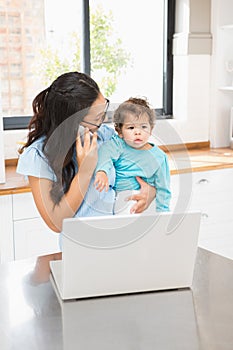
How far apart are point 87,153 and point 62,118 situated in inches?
5.2

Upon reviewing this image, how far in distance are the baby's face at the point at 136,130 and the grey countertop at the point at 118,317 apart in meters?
0.49

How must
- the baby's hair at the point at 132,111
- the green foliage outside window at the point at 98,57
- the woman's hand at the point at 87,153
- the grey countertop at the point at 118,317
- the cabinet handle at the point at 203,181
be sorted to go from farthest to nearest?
1. the green foliage outside window at the point at 98,57
2. the cabinet handle at the point at 203,181
3. the baby's hair at the point at 132,111
4. the woman's hand at the point at 87,153
5. the grey countertop at the point at 118,317

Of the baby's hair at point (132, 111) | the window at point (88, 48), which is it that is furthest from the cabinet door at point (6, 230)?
A: the baby's hair at point (132, 111)

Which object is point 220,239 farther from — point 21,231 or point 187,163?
point 21,231

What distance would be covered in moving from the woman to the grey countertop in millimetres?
286

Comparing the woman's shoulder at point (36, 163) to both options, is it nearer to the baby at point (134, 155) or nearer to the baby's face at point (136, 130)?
the baby at point (134, 155)

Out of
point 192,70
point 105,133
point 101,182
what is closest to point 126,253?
point 101,182

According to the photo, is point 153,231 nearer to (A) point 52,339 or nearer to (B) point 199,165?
(A) point 52,339

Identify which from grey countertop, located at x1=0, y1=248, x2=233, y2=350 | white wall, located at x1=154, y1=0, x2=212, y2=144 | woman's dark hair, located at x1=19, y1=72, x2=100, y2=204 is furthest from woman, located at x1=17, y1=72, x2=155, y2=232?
white wall, located at x1=154, y1=0, x2=212, y2=144

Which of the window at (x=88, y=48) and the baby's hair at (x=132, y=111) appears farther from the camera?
the window at (x=88, y=48)

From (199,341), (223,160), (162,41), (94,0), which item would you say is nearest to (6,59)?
(94,0)

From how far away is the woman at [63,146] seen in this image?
1.67 meters

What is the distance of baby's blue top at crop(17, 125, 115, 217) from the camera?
168 centimetres

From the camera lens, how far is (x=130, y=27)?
3.37 meters
